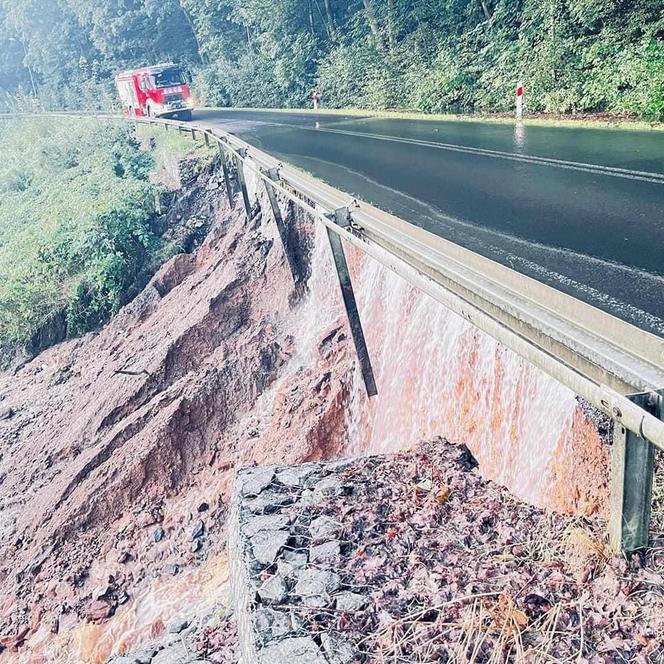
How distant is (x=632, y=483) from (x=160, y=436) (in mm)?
7288

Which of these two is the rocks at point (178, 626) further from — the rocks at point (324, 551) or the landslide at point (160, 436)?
the rocks at point (324, 551)

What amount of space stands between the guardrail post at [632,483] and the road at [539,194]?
1635mm

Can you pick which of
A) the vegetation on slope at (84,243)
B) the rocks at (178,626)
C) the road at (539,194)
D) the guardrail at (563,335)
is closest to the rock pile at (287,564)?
the rocks at (178,626)

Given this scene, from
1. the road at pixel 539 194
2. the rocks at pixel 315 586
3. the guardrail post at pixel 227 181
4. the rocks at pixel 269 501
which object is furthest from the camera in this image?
the guardrail post at pixel 227 181

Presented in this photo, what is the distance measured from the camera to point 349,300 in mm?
6875

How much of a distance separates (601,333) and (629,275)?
1246 millimetres

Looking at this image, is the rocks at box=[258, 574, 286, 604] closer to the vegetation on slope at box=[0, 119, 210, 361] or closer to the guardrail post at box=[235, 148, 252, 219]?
the guardrail post at box=[235, 148, 252, 219]

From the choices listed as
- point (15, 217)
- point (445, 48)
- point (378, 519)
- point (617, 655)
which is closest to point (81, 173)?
point (15, 217)

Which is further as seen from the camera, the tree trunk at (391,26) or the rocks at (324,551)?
the tree trunk at (391,26)

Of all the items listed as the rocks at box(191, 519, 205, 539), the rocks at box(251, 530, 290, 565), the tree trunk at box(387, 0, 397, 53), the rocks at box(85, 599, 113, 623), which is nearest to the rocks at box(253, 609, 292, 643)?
the rocks at box(251, 530, 290, 565)

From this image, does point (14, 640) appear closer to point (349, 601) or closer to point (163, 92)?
point (349, 601)

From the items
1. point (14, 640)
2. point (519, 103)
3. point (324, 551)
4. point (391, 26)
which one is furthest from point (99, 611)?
point (391, 26)

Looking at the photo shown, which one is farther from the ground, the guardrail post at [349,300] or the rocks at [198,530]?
the guardrail post at [349,300]

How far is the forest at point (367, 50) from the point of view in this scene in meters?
12.6
